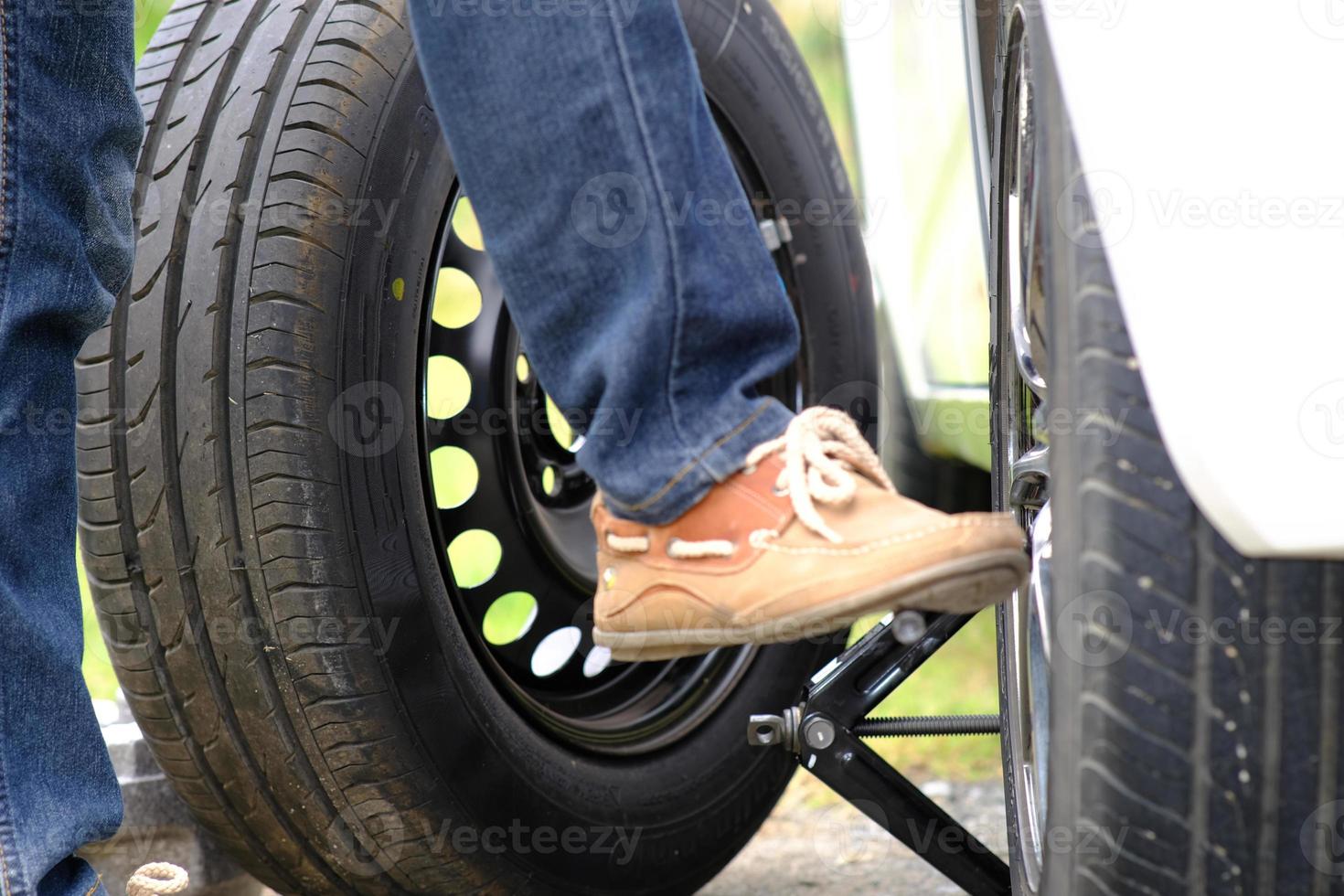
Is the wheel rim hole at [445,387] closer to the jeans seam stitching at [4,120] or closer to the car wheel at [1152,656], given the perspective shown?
the jeans seam stitching at [4,120]

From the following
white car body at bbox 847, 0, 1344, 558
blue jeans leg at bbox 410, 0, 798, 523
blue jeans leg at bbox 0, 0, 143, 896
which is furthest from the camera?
blue jeans leg at bbox 0, 0, 143, 896

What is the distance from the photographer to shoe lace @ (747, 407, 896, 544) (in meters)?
0.97

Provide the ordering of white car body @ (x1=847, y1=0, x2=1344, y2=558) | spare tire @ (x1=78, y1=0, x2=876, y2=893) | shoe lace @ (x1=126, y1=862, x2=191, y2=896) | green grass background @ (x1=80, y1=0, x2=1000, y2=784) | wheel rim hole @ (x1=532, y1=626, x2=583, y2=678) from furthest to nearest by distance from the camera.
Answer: green grass background @ (x1=80, y1=0, x2=1000, y2=784) < wheel rim hole @ (x1=532, y1=626, x2=583, y2=678) < spare tire @ (x1=78, y1=0, x2=876, y2=893) < shoe lace @ (x1=126, y1=862, x2=191, y2=896) < white car body @ (x1=847, y1=0, x2=1344, y2=558)

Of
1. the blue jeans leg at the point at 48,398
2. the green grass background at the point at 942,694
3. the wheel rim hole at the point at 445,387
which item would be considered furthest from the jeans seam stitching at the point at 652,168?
the green grass background at the point at 942,694

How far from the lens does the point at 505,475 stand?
1.71 meters

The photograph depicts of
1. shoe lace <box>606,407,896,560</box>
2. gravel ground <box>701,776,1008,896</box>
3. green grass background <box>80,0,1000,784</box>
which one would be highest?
shoe lace <box>606,407,896,560</box>

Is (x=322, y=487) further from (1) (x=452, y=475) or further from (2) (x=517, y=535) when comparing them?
(2) (x=517, y=535)

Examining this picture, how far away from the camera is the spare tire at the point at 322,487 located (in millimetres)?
1432

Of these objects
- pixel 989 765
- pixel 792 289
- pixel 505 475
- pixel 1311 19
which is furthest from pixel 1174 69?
pixel 989 765

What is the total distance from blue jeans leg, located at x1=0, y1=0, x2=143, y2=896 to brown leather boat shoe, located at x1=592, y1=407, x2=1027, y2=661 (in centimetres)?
47

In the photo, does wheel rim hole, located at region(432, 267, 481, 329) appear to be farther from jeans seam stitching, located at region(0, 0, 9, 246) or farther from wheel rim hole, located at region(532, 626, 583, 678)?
jeans seam stitching, located at region(0, 0, 9, 246)

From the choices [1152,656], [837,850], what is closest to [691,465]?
[1152,656]

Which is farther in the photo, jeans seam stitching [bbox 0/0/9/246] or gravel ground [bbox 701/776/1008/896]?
gravel ground [bbox 701/776/1008/896]

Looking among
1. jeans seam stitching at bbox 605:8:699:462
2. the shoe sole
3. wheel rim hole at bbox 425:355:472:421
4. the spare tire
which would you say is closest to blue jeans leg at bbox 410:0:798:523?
jeans seam stitching at bbox 605:8:699:462
